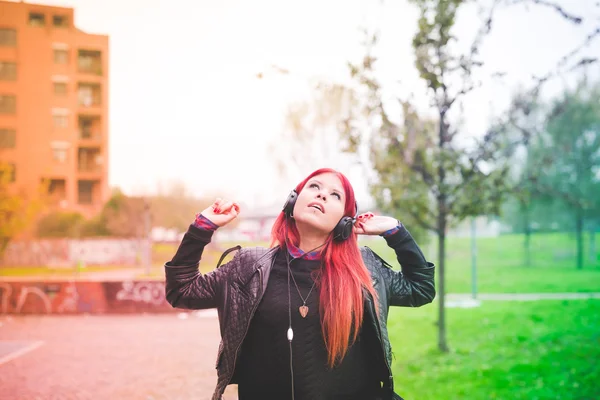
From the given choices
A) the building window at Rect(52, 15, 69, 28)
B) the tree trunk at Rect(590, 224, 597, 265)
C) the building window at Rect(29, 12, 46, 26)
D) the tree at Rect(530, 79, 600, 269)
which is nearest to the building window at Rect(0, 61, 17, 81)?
the building window at Rect(29, 12, 46, 26)

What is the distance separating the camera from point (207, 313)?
1327 centimetres

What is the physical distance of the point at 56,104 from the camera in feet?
101

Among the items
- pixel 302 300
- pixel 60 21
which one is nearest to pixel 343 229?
pixel 302 300

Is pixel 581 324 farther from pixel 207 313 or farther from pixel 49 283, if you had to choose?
pixel 49 283

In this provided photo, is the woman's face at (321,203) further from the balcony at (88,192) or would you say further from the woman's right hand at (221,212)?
the balcony at (88,192)

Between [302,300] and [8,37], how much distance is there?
3269 cm

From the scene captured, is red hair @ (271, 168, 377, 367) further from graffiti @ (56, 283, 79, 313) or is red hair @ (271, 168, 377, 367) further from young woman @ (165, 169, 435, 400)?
graffiti @ (56, 283, 79, 313)

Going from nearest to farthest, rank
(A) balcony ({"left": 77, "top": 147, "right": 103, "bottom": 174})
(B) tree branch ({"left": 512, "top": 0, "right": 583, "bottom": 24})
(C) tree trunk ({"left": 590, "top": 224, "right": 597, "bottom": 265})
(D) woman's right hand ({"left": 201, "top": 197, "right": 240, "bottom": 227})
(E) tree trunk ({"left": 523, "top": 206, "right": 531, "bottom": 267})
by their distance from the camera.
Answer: (D) woman's right hand ({"left": 201, "top": 197, "right": 240, "bottom": 227})
(B) tree branch ({"left": 512, "top": 0, "right": 583, "bottom": 24})
(C) tree trunk ({"left": 590, "top": 224, "right": 597, "bottom": 265})
(E) tree trunk ({"left": 523, "top": 206, "right": 531, "bottom": 267})
(A) balcony ({"left": 77, "top": 147, "right": 103, "bottom": 174})

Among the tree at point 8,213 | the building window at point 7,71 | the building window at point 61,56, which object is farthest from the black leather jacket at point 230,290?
the building window at point 61,56

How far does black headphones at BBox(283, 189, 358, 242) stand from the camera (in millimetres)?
2227

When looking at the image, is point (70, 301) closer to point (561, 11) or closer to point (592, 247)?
point (561, 11)

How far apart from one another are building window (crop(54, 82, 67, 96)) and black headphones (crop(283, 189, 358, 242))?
109ft

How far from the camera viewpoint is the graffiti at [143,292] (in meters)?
13.4

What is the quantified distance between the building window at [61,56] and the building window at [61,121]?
133 inches
